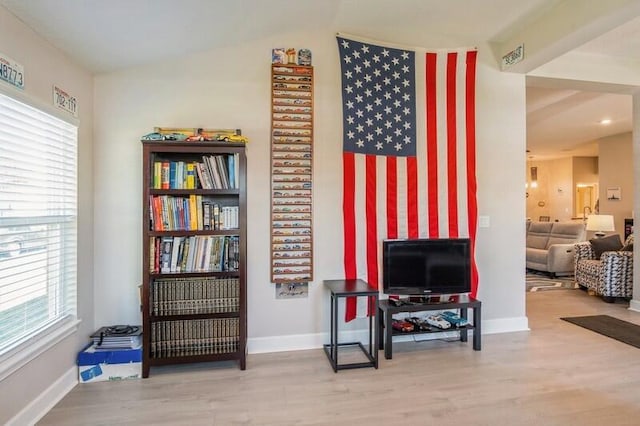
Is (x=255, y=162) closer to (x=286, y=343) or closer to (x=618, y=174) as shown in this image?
(x=286, y=343)

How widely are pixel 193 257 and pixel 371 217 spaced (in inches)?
62.7

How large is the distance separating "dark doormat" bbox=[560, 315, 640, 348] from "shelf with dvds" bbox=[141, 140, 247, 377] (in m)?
3.54

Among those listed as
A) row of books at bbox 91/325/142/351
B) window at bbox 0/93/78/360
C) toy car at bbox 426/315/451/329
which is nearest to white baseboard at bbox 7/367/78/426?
row of books at bbox 91/325/142/351

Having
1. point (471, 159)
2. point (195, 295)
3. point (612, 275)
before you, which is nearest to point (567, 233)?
point (612, 275)

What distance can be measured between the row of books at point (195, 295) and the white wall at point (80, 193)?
1.87 ft

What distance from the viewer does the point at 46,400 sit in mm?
2291

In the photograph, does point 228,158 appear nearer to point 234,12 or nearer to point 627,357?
point 234,12

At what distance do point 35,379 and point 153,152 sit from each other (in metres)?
1.62

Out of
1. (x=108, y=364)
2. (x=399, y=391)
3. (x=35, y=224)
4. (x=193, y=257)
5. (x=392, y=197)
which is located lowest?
(x=399, y=391)

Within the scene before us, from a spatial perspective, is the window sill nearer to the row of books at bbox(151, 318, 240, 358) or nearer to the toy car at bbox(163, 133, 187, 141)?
the row of books at bbox(151, 318, 240, 358)

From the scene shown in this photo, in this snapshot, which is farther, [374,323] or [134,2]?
[374,323]

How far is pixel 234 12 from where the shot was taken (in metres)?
2.62

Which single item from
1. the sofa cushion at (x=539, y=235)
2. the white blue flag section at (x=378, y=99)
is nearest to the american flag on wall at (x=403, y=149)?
the white blue flag section at (x=378, y=99)

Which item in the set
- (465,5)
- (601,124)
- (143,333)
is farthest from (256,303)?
(601,124)
